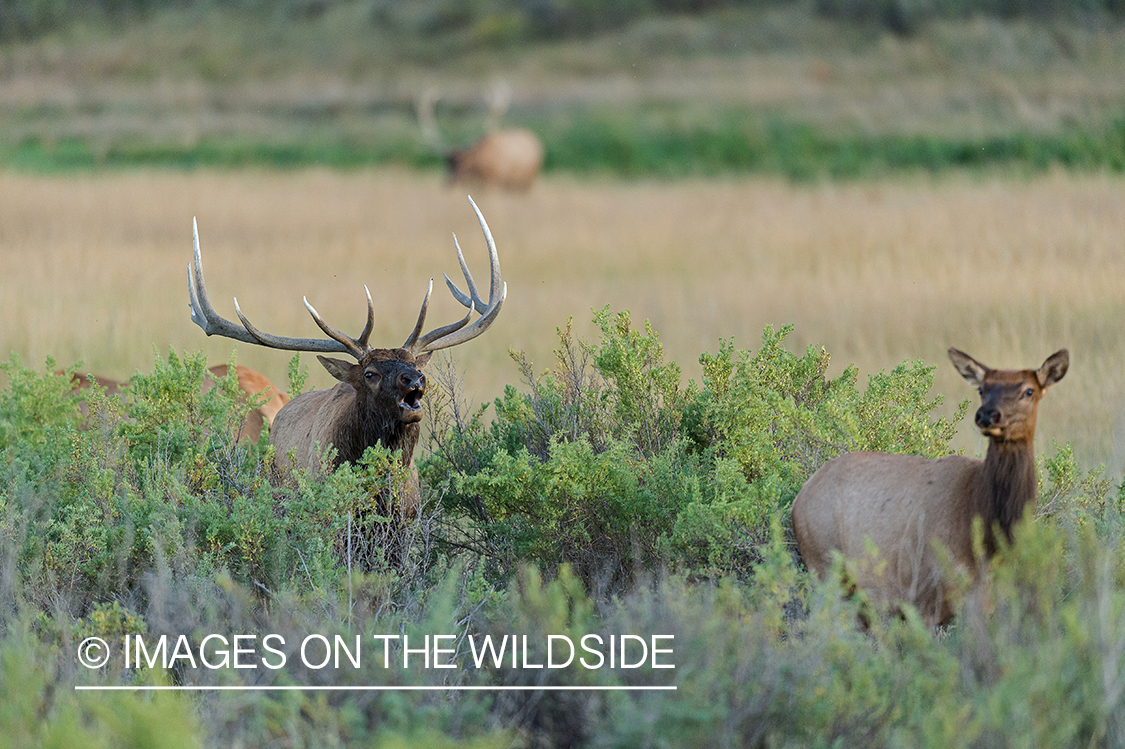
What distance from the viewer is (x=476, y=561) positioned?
6.53 metres

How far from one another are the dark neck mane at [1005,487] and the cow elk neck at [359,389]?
240 centimetres

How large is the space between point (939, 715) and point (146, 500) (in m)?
3.85

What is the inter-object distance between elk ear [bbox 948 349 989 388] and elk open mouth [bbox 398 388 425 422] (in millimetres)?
2251

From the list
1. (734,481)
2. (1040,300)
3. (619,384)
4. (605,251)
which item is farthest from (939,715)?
(605,251)

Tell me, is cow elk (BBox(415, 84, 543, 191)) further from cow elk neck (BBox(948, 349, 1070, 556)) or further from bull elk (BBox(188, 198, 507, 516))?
cow elk neck (BBox(948, 349, 1070, 556))

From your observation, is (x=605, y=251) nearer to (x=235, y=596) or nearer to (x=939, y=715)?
(x=235, y=596)

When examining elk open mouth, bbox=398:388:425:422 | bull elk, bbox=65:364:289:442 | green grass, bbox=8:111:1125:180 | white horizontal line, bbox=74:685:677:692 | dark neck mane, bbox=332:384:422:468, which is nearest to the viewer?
white horizontal line, bbox=74:685:677:692

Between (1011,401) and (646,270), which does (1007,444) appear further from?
(646,270)

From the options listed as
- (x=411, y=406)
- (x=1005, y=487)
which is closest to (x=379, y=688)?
(x=411, y=406)

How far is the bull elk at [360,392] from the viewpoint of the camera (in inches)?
239

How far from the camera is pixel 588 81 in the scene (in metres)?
42.5

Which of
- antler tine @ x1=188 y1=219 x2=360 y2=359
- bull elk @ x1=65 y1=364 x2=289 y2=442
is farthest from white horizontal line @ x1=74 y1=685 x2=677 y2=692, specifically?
bull elk @ x1=65 y1=364 x2=289 y2=442

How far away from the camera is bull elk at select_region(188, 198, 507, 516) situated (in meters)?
6.06

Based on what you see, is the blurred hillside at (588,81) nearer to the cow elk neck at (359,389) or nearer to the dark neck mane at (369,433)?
the cow elk neck at (359,389)
